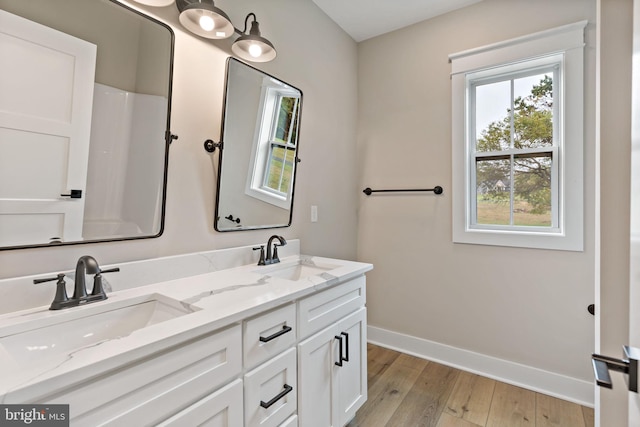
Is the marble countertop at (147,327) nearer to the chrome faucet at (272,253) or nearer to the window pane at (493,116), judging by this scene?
the chrome faucet at (272,253)

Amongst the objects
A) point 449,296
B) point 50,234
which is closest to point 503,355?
point 449,296

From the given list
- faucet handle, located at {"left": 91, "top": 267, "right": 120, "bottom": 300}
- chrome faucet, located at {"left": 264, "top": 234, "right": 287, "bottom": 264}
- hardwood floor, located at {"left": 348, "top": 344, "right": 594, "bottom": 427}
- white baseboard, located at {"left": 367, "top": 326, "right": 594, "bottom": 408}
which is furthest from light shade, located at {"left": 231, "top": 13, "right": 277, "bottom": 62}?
white baseboard, located at {"left": 367, "top": 326, "right": 594, "bottom": 408}

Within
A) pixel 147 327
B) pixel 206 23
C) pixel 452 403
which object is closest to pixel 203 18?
pixel 206 23

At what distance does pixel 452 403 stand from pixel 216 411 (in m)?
1.52

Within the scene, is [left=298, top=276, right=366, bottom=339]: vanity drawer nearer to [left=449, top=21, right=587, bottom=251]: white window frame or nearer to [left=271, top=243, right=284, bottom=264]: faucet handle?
[left=271, top=243, right=284, bottom=264]: faucet handle

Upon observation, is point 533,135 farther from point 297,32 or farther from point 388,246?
point 297,32

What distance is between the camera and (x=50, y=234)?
3.22 ft

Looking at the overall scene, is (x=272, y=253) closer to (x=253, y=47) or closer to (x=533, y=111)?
(x=253, y=47)

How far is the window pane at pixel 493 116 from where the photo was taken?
2.05 metres

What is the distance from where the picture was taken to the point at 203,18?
1.29 meters

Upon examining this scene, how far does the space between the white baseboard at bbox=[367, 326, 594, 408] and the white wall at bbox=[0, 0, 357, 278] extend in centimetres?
78

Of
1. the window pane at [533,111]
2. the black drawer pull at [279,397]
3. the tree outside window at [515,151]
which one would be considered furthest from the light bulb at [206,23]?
the window pane at [533,111]

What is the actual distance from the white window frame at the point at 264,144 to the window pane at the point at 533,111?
1611 millimetres

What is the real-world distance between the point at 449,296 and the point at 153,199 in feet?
6.69
